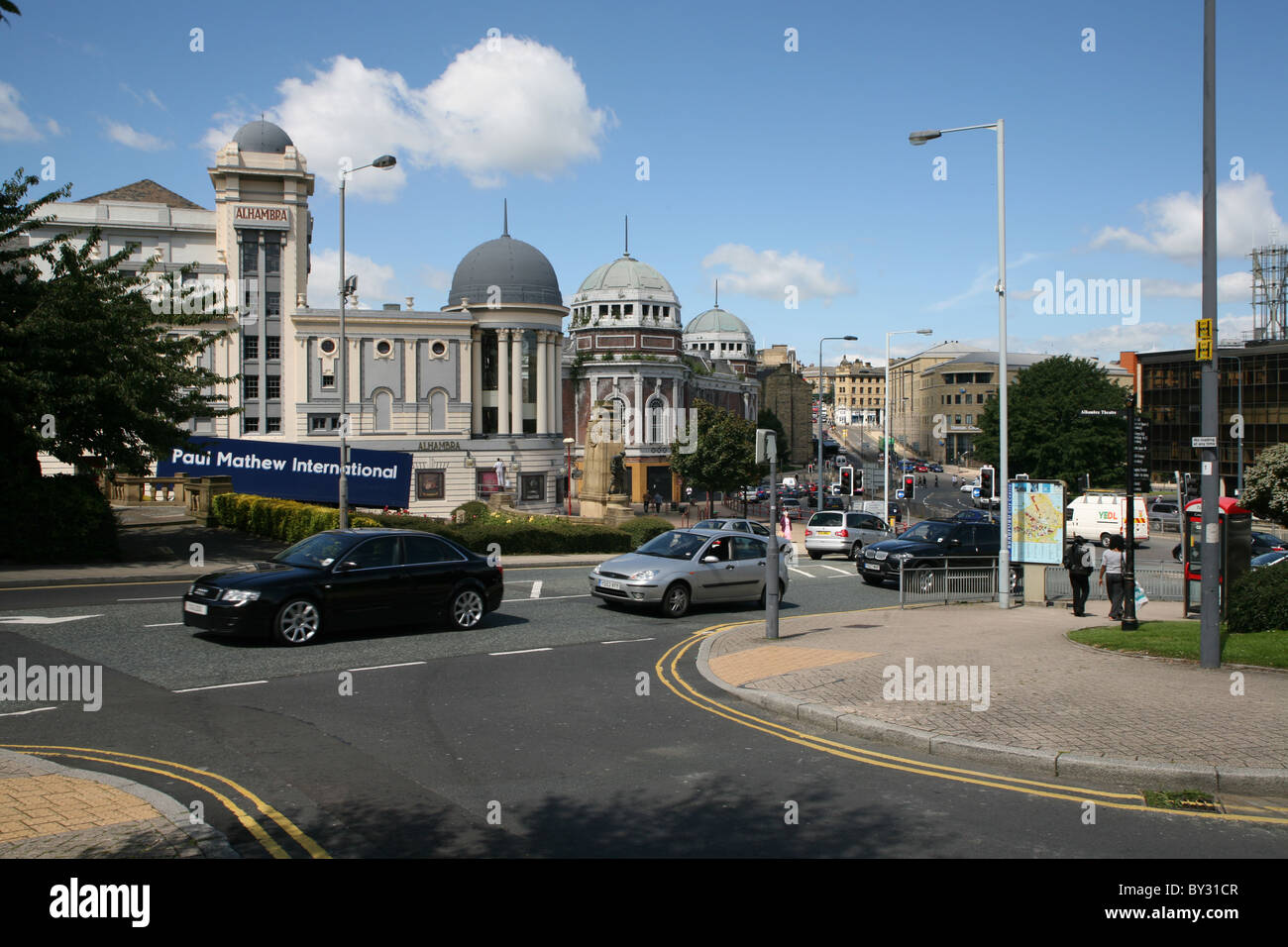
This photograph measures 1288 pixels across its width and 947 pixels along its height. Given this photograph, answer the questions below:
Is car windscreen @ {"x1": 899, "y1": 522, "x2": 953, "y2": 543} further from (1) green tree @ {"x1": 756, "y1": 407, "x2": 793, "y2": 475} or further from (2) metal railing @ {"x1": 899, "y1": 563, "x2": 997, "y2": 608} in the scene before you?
(1) green tree @ {"x1": 756, "y1": 407, "x2": 793, "y2": 475}

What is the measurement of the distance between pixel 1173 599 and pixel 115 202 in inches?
2646

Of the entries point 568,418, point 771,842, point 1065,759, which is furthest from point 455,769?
point 568,418

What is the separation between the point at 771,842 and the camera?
6.18m

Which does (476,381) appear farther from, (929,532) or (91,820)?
(91,820)

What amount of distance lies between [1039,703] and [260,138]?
61565 mm

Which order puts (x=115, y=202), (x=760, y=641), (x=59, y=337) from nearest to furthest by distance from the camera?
(x=760, y=641)
(x=59, y=337)
(x=115, y=202)

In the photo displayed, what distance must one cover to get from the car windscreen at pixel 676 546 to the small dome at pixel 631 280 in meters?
73.9

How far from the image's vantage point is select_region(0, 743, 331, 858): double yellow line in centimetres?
596

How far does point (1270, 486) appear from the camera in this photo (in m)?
25.6

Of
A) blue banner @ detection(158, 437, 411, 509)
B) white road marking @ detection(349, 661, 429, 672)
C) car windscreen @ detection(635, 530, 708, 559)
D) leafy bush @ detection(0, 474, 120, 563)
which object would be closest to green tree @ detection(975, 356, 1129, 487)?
blue banner @ detection(158, 437, 411, 509)

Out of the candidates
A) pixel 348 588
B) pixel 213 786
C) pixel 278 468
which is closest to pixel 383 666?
pixel 348 588

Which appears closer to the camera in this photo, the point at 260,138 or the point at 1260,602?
the point at 1260,602

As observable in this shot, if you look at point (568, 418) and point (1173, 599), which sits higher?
point (568, 418)
